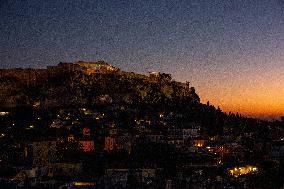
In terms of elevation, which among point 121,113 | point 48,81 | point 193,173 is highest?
point 48,81

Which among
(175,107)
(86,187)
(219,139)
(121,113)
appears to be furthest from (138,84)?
(86,187)

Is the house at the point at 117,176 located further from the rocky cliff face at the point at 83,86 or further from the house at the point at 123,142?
the rocky cliff face at the point at 83,86

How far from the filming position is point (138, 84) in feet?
216

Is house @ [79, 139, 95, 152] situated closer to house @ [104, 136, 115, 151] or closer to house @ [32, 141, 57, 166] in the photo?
house @ [104, 136, 115, 151]

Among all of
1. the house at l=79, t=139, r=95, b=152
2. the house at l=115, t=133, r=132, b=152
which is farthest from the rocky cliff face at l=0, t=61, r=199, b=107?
the house at l=79, t=139, r=95, b=152

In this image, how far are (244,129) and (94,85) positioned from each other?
68.3ft

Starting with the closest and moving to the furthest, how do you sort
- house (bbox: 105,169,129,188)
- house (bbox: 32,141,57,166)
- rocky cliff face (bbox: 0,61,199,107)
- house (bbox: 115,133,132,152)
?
1. house (bbox: 105,169,129,188)
2. house (bbox: 32,141,57,166)
3. house (bbox: 115,133,132,152)
4. rocky cliff face (bbox: 0,61,199,107)

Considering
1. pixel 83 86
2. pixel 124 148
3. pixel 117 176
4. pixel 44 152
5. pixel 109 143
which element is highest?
pixel 83 86

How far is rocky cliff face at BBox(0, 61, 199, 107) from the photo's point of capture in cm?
6071

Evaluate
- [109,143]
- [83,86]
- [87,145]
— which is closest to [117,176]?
[109,143]

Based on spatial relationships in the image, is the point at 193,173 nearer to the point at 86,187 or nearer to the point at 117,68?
the point at 86,187

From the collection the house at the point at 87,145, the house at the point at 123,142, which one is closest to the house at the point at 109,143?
the house at the point at 123,142

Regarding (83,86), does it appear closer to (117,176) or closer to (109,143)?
(109,143)

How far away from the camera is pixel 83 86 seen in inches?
2522
